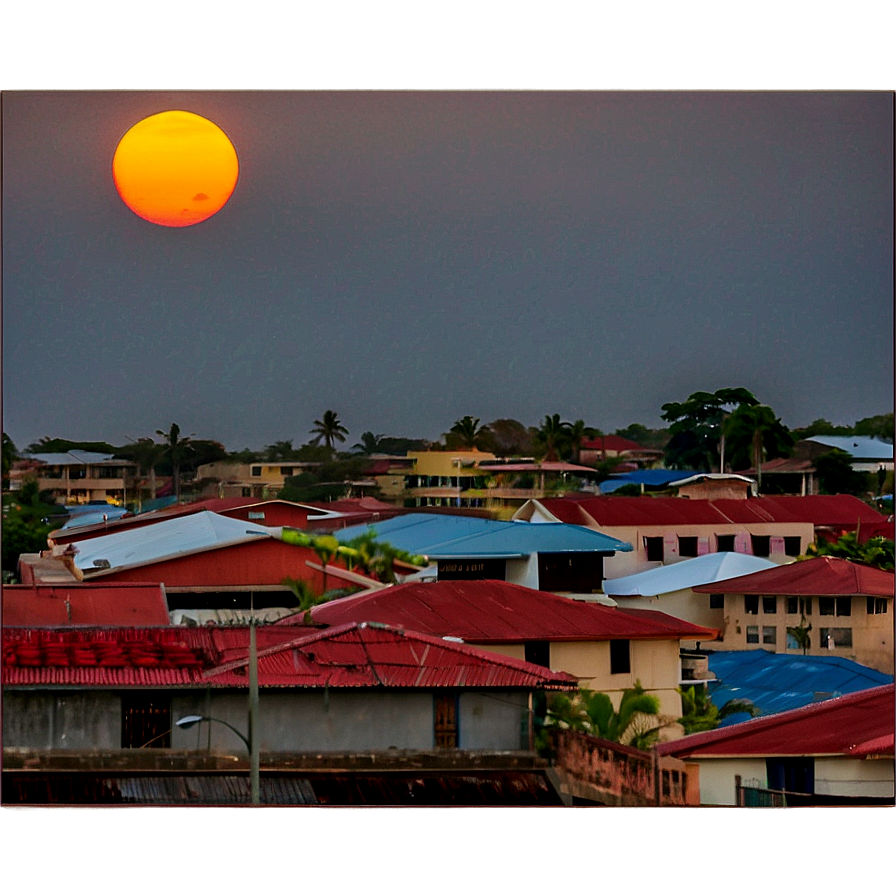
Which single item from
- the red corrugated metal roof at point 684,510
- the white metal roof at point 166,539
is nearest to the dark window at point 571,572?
the red corrugated metal roof at point 684,510

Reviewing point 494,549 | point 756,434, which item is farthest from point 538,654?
point 756,434

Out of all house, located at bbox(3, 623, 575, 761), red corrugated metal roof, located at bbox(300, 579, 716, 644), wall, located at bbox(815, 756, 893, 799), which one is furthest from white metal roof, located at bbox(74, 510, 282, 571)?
wall, located at bbox(815, 756, 893, 799)

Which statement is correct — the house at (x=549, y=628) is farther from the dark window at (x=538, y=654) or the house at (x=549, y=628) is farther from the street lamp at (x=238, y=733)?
the street lamp at (x=238, y=733)

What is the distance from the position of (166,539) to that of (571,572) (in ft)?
4.44

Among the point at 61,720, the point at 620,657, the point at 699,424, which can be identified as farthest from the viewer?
the point at 699,424

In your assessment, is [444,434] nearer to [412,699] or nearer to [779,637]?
[412,699]

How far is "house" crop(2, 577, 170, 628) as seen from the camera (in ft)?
13.3

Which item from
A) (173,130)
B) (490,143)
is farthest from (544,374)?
(173,130)

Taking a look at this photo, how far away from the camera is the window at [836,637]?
414 cm

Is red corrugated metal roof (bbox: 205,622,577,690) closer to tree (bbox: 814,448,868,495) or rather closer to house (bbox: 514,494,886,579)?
house (bbox: 514,494,886,579)

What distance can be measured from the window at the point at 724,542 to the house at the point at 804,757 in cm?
59

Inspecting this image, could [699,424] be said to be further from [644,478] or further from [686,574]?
[686,574]

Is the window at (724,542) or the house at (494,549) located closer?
the house at (494,549)

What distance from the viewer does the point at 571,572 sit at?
4250 mm
